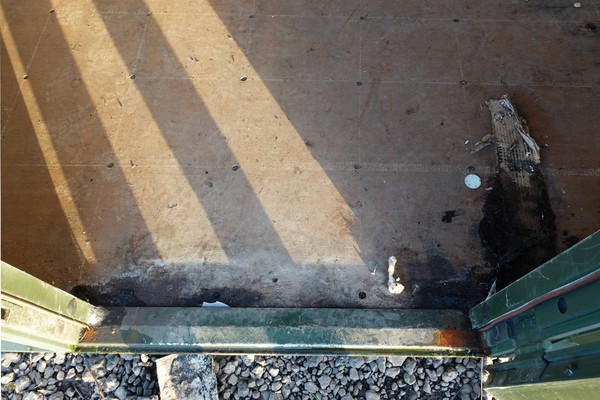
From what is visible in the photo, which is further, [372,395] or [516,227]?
[516,227]

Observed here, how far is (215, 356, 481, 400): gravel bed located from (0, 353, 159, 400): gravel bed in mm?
518

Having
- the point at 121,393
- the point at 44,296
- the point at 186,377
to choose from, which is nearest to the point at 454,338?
the point at 186,377

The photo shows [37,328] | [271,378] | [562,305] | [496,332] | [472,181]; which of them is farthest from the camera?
[472,181]

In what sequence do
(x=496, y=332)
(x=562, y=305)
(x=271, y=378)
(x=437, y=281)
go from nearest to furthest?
1. (x=562, y=305)
2. (x=496, y=332)
3. (x=271, y=378)
4. (x=437, y=281)

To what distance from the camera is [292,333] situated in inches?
108

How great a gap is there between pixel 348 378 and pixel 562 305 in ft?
4.65

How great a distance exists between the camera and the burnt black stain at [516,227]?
290cm

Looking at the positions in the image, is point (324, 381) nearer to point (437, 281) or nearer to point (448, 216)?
point (437, 281)

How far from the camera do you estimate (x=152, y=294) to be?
296 centimetres

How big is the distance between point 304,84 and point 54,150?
2.12 meters

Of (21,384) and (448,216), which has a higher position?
(448,216)


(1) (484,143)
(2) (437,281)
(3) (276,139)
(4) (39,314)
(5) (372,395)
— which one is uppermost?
(4) (39,314)

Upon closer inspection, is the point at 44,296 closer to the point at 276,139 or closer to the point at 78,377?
the point at 78,377

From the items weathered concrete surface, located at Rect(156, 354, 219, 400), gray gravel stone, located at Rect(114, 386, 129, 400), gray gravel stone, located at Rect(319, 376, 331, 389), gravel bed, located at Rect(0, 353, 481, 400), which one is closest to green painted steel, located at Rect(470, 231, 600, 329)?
gravel bed, located at Rect(0, 353, 481, 400)
